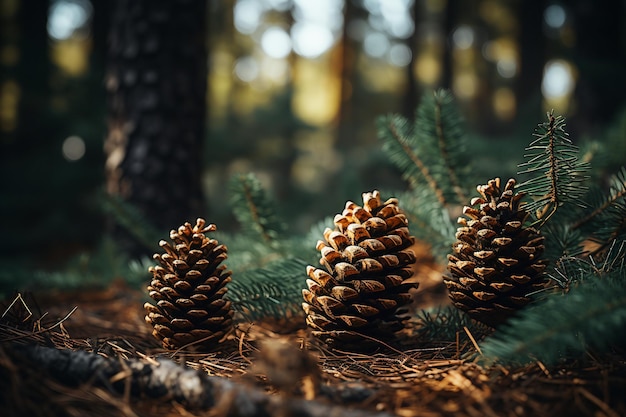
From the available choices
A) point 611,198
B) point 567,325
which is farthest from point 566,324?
point 611,198

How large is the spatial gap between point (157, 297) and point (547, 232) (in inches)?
47.3

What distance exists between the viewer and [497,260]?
1.11 m

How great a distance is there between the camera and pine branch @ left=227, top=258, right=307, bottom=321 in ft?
4.32

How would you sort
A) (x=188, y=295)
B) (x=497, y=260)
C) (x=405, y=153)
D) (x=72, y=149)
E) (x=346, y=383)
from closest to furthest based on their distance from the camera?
(x=346, y=383) < (x=497, y=260) < (x=188, y=295) < (x=405, y=153) < (x=72, y=149)

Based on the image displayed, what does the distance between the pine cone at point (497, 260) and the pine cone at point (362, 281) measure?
6.1 inches

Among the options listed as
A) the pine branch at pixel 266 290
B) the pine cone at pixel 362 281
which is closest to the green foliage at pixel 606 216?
the pine cone at pixel 362 281

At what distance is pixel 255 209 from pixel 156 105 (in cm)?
94

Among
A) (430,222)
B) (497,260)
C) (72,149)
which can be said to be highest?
(72,149)

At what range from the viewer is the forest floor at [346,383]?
2.64 feet

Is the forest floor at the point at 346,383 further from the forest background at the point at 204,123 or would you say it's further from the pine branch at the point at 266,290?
the forest background at the point at 204,123

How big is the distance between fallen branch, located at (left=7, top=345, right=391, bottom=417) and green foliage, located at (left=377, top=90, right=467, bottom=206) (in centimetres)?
102

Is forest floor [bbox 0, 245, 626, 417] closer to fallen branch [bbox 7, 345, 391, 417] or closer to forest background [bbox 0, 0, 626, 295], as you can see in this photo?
fallen branch [bbox 7, 345, 391, 417]

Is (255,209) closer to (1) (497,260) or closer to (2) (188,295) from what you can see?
(2) (188,295)

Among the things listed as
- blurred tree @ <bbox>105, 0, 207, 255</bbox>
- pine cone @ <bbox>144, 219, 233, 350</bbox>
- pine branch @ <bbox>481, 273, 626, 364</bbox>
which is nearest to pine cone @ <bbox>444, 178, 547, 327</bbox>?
pine branch @ <bbox>481, 273, 626, 364</bbox>
